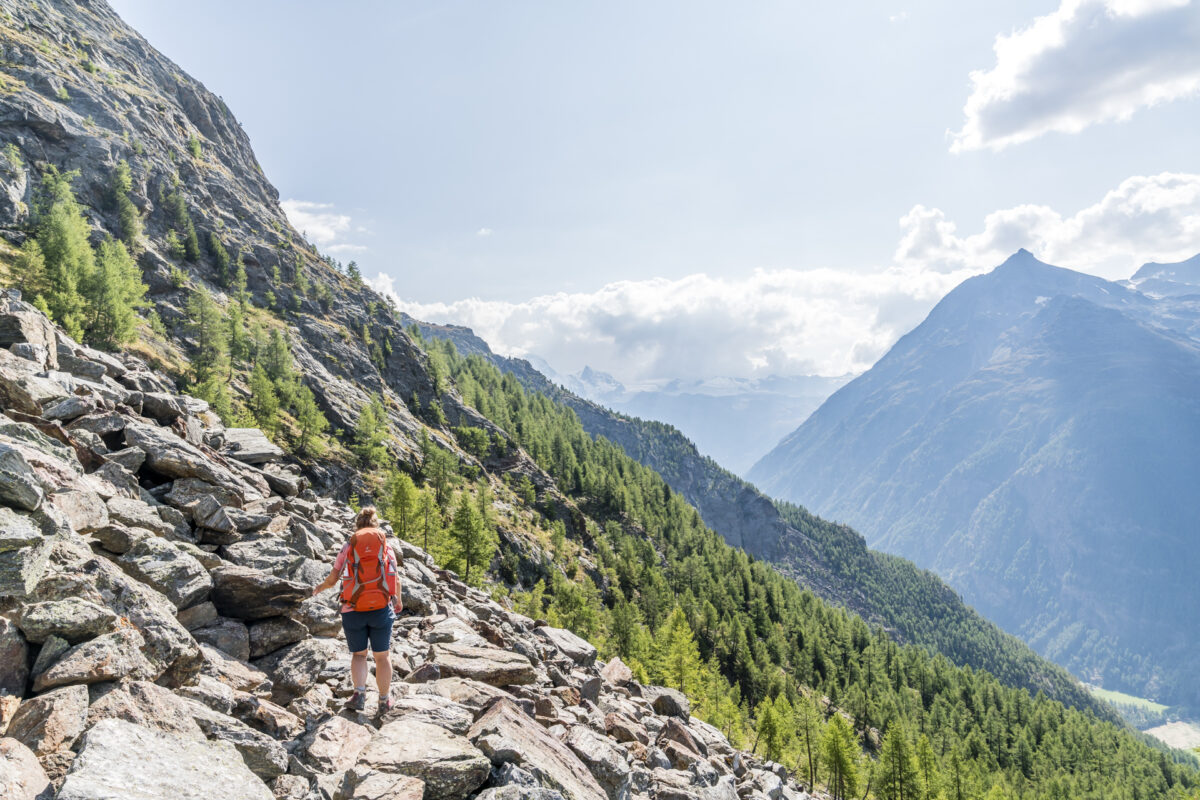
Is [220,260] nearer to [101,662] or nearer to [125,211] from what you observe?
[125,211]

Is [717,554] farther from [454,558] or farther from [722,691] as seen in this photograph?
[454,558]

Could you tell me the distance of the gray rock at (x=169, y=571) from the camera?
13.4 m

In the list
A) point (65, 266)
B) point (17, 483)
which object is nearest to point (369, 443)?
point (65, 266)

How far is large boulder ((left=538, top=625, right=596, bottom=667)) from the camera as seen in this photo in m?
29.6

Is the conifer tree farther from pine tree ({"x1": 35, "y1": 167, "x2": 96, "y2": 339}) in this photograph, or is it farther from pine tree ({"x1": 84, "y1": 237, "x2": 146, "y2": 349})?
pine tree ({"x1": 35, "y1": 167, "x2": 96, "y2": 339})

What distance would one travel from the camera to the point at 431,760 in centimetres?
1092

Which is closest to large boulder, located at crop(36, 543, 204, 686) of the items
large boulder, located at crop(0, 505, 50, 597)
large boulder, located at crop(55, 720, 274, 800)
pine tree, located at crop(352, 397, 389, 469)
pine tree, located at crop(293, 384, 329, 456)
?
large boulder, located at crop(0, 505, 50, 597)

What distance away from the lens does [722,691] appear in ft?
247

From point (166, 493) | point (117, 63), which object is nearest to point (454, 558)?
point (166, 493)

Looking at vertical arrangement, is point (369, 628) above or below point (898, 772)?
above

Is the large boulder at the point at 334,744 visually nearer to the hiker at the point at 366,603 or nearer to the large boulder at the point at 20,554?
the hiker at the point at 366,603

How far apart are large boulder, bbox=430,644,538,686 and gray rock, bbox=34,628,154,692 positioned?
374 inches

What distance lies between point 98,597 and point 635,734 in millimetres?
18361

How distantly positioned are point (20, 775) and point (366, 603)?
6460mm
